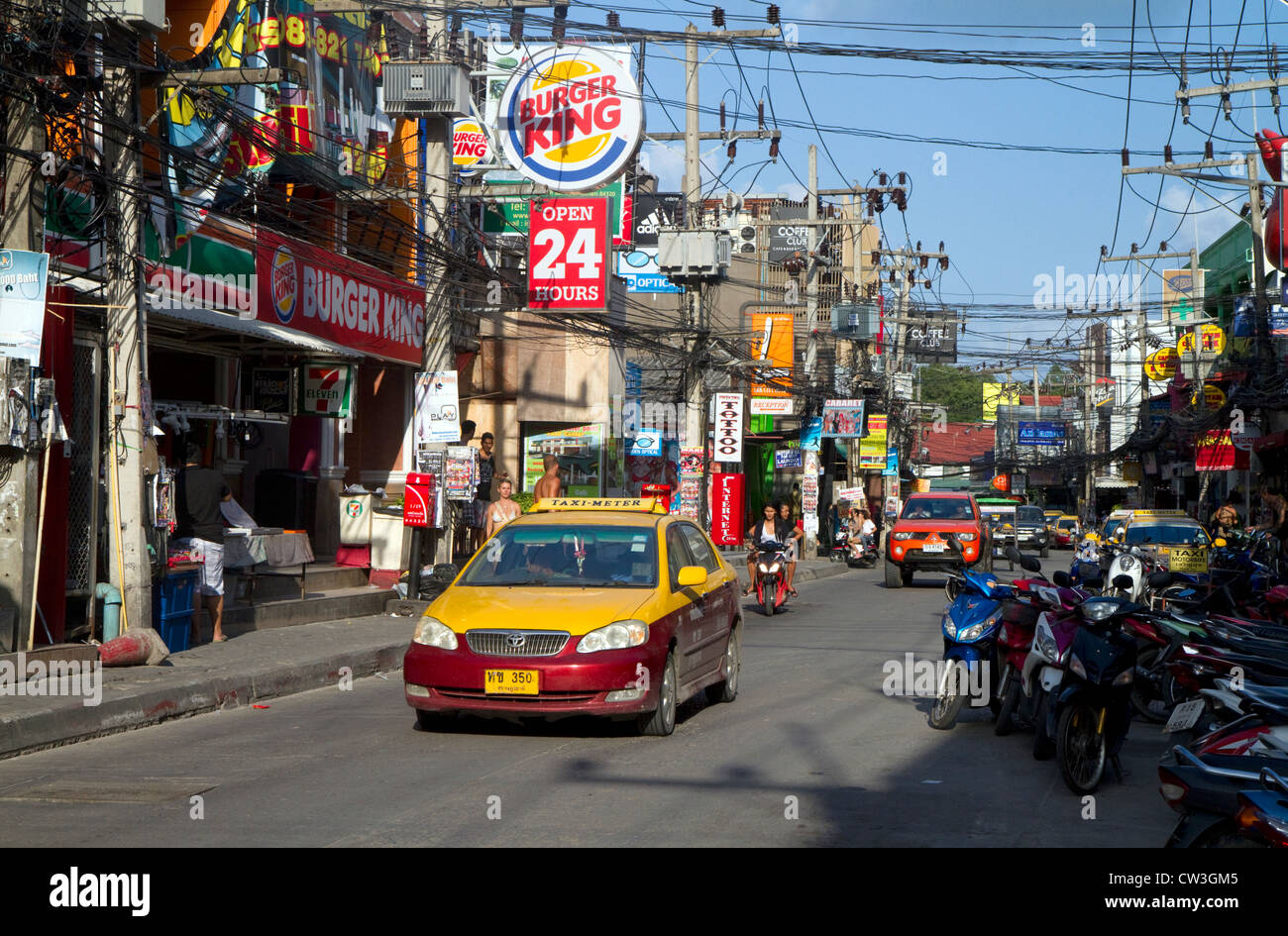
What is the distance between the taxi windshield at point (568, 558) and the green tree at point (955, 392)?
333ft

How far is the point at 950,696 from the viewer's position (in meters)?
10.5

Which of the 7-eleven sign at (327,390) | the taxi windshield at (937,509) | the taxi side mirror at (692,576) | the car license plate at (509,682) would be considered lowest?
the car license plate at (509,682)

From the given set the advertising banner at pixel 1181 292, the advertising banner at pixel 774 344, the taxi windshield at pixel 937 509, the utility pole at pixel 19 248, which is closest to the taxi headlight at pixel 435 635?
the utility pole at pixel 19 248

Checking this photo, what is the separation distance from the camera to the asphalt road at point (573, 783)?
687 centimetres

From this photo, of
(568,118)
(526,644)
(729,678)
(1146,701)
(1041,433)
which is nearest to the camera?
(526,644)

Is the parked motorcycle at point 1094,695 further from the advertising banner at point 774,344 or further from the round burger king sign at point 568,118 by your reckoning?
the advertising banner at point 774,344

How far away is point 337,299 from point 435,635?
11149 mm

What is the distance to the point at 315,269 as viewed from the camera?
19.2 meters

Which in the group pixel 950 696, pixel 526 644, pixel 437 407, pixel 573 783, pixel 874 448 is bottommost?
pixel 573 783

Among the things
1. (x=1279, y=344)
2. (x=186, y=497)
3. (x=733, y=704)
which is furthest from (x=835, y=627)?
(x=1279, y=344)

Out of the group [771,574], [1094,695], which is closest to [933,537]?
[771,574]

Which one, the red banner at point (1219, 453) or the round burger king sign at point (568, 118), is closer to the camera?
the round burger king sign at point (568, 118)

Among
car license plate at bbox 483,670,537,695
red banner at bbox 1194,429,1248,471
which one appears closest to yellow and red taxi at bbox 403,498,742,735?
car license plate at bbox 483,670,537,695

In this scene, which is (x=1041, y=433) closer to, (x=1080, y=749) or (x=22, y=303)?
(x=22, y=303)
